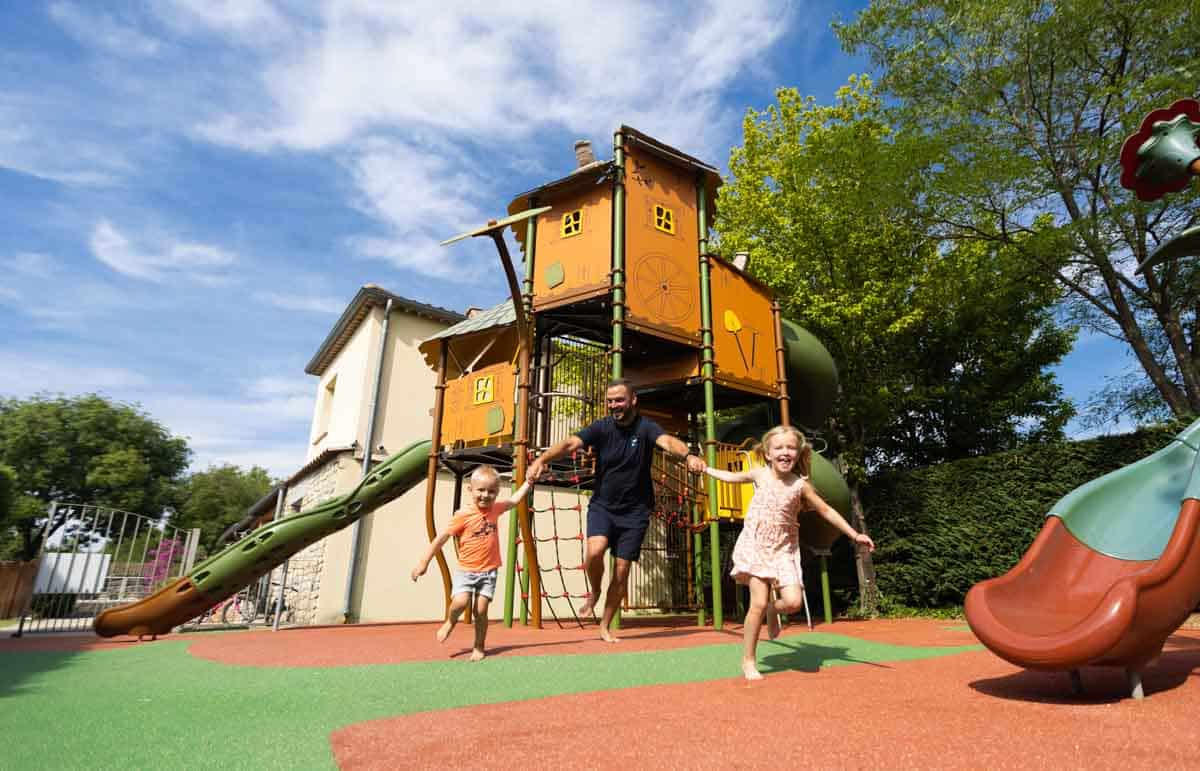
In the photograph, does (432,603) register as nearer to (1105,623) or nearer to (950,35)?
(1105,623)

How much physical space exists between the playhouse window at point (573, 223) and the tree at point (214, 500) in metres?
33.4

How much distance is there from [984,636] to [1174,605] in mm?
875

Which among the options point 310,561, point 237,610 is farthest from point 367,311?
point 237,610

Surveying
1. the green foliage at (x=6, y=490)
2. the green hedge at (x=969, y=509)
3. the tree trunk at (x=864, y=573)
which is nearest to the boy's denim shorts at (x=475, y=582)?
the tree trunk at (x=864, y=573)

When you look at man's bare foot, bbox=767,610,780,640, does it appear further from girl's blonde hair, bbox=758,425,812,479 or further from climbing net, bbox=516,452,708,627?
climbing net, bbox=516,452,708,627

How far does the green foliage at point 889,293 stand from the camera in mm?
12766

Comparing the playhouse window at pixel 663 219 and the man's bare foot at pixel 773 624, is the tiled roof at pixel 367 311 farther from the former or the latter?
the man's bare foot at pixel 773 624

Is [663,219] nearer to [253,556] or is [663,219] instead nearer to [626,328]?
[626,328]

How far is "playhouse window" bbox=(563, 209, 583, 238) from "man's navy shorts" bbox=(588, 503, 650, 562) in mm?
5123

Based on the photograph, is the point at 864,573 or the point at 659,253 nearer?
the point at 659,253

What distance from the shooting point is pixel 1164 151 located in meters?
4.50

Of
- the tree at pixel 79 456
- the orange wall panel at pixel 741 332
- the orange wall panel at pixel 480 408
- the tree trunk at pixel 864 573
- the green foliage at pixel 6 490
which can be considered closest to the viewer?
the orange wall panel at pixel 480 408

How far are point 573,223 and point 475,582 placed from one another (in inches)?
227

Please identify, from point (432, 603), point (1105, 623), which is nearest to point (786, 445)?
point (1105, 623)
